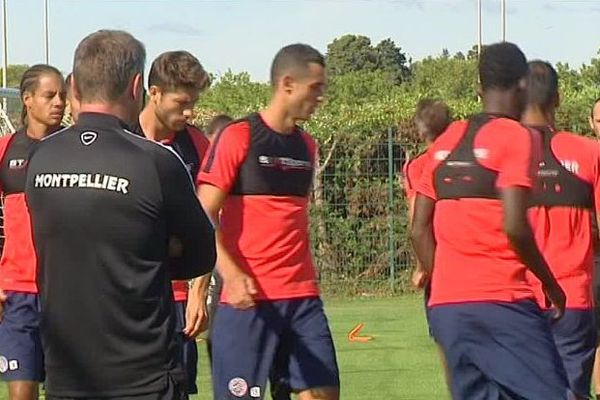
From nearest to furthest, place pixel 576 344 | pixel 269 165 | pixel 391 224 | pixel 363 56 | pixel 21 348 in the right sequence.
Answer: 1. pixel 269 165
2. pixel 576 344
3. pixel 21 348
4. pixel 391 224
5. pixel 363 56

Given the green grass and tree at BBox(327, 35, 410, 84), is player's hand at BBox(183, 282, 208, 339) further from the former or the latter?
tree at BBox(327, 35, 410, 84)

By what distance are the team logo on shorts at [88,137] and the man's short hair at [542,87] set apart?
3.43 metres

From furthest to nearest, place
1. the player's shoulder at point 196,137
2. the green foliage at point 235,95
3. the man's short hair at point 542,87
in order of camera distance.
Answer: the green foliage at point 235,95, the player's shoulder at point 196,137, the man's short hair at point 542,87

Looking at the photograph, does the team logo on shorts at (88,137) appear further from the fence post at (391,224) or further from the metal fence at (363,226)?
the fence post at (391,224)

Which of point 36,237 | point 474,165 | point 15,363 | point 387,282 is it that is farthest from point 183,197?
point 387,282

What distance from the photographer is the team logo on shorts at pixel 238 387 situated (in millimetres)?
7535

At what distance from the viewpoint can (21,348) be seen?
27.5 feet

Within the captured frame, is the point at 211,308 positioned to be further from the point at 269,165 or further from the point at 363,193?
the point at 363,193

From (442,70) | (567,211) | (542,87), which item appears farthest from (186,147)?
(442,70)

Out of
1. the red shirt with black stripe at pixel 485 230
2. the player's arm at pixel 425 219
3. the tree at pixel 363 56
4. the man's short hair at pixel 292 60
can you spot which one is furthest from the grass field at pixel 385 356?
the tree at pixel 363 56

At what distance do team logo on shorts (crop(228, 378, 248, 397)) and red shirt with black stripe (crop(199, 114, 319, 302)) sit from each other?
0.43 metres

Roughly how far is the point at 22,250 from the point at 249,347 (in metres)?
1.66

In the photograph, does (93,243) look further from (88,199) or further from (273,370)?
(273,370)

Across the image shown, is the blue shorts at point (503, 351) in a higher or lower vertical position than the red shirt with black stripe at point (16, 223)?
lower
